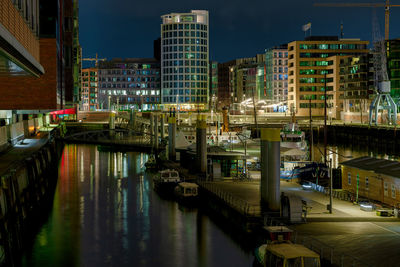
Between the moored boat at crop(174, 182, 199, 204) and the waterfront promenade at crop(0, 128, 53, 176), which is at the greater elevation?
the waterfront promenade at crop(0, 128, 53, 176)

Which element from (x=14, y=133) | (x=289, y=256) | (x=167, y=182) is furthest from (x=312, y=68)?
(x=289, y=256)

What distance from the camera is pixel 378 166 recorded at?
3456cm

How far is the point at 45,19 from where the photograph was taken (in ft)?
165

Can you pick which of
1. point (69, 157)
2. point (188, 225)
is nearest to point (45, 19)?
point (188, 225)

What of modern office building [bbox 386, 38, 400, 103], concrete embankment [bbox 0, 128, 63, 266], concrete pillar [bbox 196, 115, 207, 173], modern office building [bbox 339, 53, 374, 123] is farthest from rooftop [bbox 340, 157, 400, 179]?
modern office building [bbox 339, 53, 374, 123]

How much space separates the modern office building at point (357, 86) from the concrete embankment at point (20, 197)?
103m

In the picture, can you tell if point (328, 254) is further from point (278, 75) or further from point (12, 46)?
point (278, 75)

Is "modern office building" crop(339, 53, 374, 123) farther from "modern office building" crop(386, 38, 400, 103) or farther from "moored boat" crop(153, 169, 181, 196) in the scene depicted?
"moored boat" crop(153, 169, 181, 196)

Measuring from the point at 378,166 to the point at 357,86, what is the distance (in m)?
112

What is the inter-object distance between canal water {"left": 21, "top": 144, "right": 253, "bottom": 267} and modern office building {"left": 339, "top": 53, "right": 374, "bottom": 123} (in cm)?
9781

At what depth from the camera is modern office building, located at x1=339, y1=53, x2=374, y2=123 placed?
452ft

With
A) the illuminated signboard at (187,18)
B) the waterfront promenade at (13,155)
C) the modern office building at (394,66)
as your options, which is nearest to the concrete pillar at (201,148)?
the waterfront promenade at (13,155)

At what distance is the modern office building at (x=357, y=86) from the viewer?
138 m

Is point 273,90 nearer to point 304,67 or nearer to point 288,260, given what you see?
point 304,67
